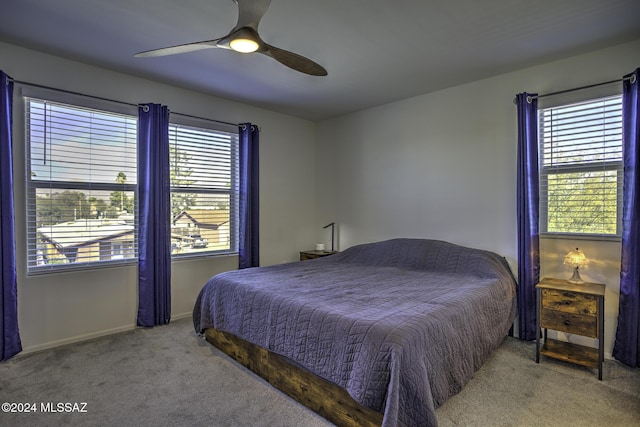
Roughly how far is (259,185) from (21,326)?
2.75 metres

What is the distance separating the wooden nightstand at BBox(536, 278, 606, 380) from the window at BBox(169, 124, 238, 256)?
134 inches

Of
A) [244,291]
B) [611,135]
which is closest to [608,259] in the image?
[611,135]

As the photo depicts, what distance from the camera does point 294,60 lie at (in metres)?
2.21

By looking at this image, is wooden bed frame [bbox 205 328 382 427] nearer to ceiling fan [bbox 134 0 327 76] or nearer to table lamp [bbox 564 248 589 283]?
ceiling fan [bbox 134 0 327 76]

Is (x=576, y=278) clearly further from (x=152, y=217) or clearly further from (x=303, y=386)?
(x=152, y=217)

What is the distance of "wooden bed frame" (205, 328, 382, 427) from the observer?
182 centimetres

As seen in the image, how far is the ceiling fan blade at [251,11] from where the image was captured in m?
1.67

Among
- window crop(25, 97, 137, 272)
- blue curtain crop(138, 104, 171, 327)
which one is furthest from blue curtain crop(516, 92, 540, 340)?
window crop(25, 97, 137, 272)

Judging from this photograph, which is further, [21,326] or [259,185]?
[259,185]

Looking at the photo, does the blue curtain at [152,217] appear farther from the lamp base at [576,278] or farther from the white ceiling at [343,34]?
the lamp base at [576,278]

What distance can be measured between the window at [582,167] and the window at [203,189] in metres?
3.46

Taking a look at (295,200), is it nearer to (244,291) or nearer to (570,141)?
(244,291)

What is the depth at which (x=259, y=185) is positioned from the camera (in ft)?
14.8

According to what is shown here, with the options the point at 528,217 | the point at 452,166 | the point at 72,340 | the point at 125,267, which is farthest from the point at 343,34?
the point at 72,340
